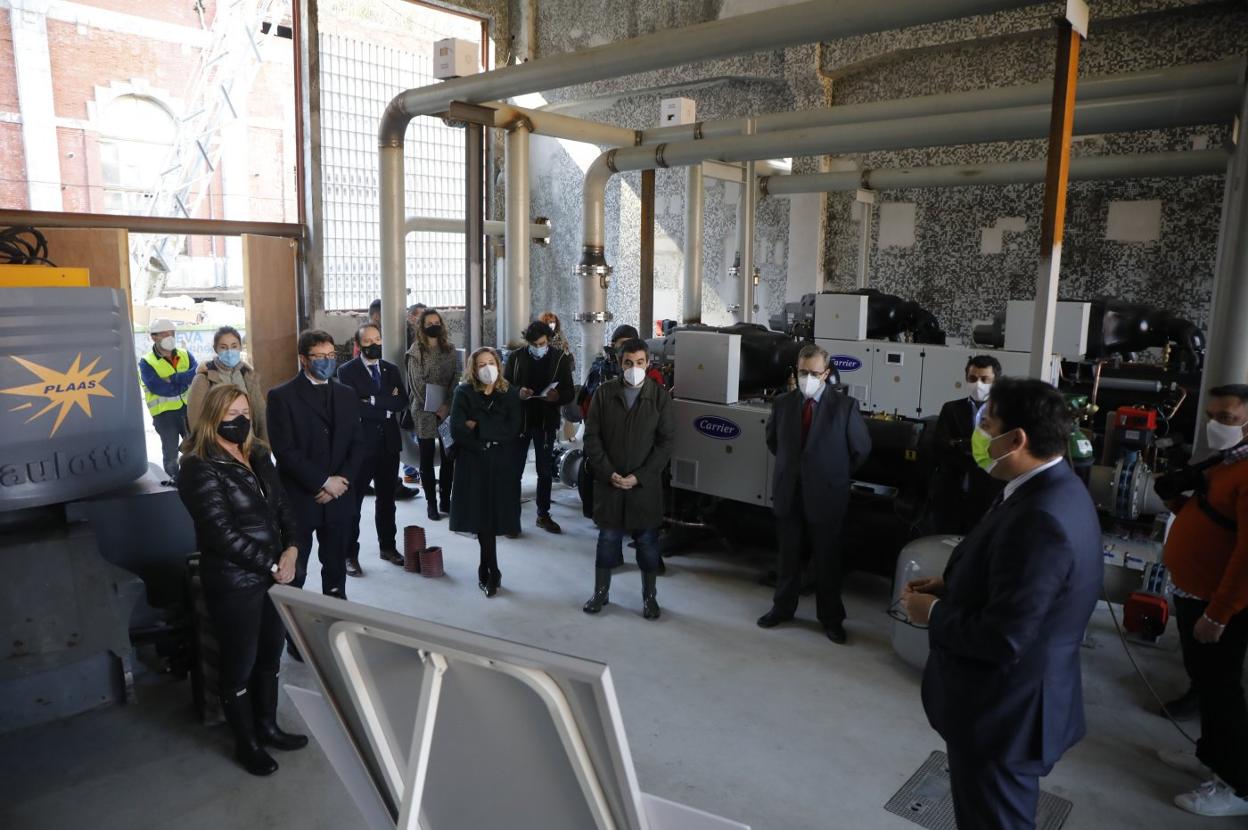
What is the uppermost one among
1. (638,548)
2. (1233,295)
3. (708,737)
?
(1233,295)

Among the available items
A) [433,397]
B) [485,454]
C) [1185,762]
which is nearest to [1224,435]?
[1185,762]

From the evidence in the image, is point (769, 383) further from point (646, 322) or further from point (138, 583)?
point (138, 583)

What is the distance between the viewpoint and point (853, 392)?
759cm

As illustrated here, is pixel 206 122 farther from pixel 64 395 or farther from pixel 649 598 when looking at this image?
pixel 649 598

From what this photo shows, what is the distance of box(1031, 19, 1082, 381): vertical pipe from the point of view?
A: 3.78 meters

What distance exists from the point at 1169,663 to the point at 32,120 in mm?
11217

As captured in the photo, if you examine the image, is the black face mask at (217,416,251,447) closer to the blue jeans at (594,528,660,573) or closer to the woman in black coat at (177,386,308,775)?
the woman in black coat at (177,386,308,775)

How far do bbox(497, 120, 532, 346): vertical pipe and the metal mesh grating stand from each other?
131 inches

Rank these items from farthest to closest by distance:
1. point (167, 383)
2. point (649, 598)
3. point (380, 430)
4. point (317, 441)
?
1. point (167, 383)
2. point (380, 430)
3. point (649, 598)
4. point (317, 441)

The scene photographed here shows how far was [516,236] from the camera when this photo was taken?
686cm

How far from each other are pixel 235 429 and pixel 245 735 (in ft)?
3.85

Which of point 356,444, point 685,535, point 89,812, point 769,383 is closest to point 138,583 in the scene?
point 89,812

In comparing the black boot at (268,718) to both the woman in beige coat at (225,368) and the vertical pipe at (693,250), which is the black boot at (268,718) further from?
the vertical pipe at (693,250)

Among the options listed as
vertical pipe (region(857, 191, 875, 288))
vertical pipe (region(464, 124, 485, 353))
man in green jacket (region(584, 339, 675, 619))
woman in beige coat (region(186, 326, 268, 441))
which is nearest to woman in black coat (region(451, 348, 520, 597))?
man in green jacket (region(584, 339, 675, 619))
